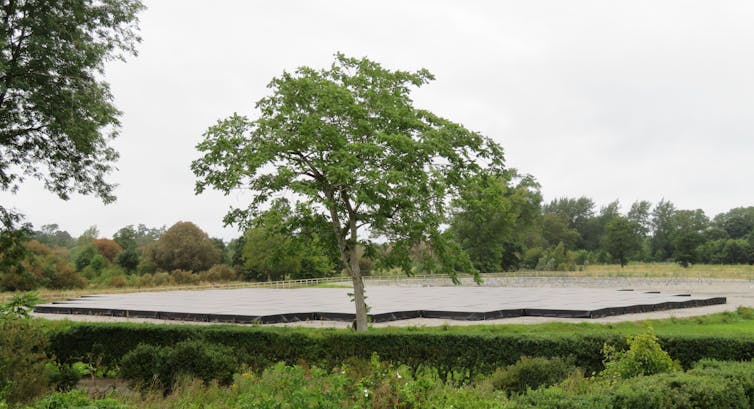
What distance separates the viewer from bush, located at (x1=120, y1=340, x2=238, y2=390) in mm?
10703

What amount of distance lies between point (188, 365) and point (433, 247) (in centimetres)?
736

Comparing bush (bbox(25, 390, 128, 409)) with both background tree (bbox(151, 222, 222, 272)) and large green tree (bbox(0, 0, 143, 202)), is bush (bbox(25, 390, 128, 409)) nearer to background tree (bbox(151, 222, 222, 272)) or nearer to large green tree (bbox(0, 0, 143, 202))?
large green tree (bbox(0, 0, 143, 202))

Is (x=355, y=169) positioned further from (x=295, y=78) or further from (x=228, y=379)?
(x=228, y=379)

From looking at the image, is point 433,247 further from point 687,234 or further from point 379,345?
point 687,234

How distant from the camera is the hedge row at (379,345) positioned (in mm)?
Answer: 11016

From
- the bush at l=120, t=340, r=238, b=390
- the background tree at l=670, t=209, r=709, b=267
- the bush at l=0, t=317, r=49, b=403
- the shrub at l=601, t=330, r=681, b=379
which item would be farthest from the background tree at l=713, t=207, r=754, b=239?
the bush at l=0, t=317, r=49, b=403

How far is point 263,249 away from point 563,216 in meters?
75.2

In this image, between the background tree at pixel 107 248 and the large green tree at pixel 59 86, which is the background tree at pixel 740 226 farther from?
the large green tree at pixel 59 86

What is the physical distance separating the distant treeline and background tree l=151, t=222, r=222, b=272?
12cm

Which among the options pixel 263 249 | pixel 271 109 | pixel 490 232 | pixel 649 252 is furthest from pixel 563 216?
pixel 271 109

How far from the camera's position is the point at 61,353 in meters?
14.1

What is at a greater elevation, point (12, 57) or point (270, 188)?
point (12, 57)

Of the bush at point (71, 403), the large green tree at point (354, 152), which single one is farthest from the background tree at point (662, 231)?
the bush at point (71, 403)

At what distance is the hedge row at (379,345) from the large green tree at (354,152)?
3471mm
